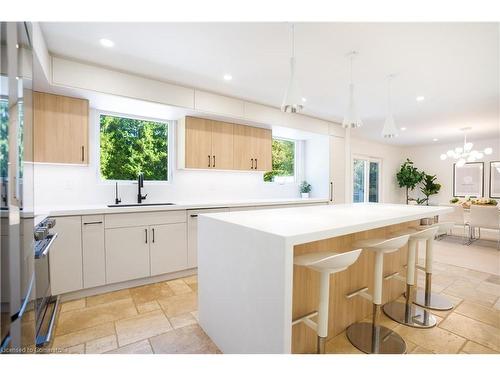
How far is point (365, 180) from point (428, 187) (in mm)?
2225

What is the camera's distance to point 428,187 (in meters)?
7.76

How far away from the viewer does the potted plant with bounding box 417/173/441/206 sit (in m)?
7.66

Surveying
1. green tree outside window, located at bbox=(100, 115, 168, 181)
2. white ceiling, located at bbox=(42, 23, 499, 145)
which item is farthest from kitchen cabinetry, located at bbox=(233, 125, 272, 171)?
green tree outside window, located at bbox=(100, 115, 168, 181)

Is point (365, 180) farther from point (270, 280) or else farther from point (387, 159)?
point (270, 280)

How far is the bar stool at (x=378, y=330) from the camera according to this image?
5.83ft

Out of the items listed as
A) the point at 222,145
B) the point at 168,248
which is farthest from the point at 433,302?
the point at 222,145

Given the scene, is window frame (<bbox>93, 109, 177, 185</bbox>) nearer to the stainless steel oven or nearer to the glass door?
the stainless steel oven

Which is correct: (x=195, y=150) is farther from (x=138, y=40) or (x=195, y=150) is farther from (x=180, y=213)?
(x=138, y=40)

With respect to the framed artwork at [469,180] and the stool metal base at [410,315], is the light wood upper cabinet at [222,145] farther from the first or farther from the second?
the framed artwork at [469,180]

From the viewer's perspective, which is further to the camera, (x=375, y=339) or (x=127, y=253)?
(x=127, y=253)

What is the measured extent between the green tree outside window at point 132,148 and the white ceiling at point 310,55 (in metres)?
0.94

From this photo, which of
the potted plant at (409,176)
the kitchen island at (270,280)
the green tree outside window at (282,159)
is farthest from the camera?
the potted plant at (409,176)

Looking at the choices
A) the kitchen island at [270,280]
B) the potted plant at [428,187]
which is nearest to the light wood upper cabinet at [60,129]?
the kitchen island at [270,280]

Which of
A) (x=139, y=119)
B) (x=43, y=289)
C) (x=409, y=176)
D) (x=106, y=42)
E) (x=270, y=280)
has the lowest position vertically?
(x=43, y=289)
